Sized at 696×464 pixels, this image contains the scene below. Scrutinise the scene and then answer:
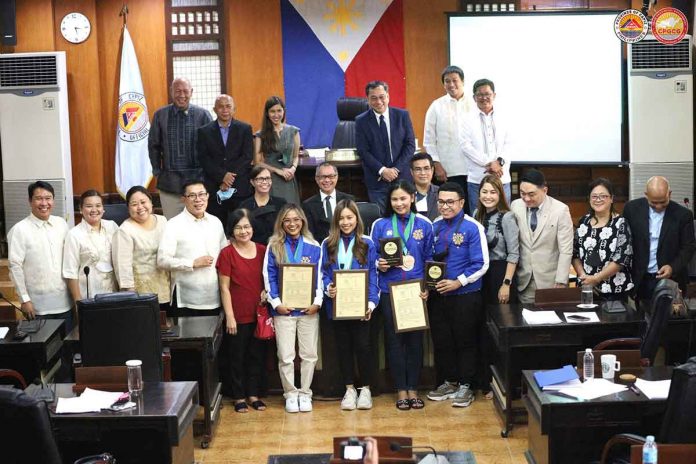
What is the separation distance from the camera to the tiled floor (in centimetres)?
673

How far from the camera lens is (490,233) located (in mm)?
7566

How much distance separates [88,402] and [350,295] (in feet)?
7.85

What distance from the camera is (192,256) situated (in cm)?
750

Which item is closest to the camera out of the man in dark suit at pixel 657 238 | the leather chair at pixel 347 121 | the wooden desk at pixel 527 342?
the wooden desk at pixel 527 342

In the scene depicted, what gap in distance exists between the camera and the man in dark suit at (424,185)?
8094 mm

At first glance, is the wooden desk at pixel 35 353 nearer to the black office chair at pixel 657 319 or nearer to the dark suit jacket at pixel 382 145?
the dark suit jacket at pixel 382 145

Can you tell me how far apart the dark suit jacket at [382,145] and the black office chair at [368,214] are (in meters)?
0.52

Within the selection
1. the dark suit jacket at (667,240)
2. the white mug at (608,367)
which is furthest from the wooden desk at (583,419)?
the dark suit jacket at (667,240)

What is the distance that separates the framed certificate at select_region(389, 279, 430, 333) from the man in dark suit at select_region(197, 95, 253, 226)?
188 centimetres

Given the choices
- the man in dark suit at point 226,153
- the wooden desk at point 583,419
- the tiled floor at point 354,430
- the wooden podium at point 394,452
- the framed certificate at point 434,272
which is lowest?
the tiled floor at point 354,430

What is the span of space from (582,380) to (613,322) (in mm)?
1150

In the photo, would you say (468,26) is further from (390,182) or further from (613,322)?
(613,322)

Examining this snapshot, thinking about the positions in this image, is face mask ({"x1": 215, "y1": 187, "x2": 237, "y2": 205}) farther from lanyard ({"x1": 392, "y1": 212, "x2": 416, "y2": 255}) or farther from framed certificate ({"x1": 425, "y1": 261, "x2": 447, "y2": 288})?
framed certificate ({"x1": 425, "y1": 261, "x2": 447, "y2": 288})

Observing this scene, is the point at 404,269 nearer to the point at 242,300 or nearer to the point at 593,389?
the point at 242,300
